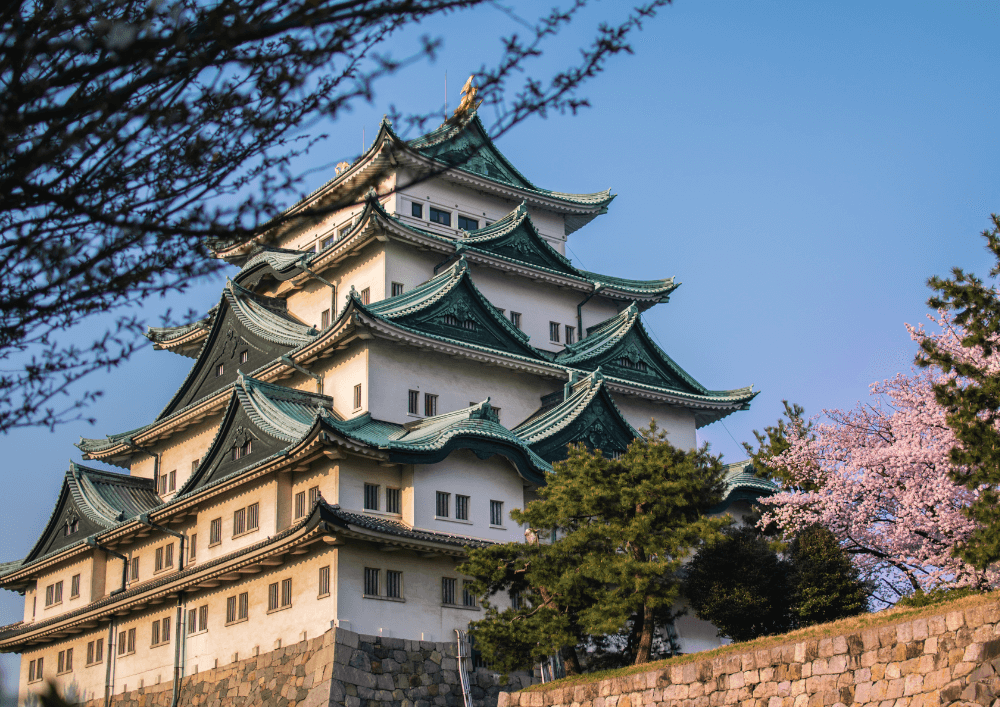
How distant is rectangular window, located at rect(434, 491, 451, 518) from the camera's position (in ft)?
107

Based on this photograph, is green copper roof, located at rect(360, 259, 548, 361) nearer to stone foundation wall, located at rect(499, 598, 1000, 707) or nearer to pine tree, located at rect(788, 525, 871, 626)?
pine tree, located at rect(788, 525, 871, 626)

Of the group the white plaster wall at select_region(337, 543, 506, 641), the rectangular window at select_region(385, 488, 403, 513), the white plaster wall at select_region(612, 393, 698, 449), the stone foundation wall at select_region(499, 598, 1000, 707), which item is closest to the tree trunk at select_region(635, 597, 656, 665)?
the stone foundation wall at select_region(499, 598, 1000, 707)

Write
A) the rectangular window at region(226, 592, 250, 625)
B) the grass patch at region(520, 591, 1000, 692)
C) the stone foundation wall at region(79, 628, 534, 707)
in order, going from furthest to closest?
the rectangular window at region(226, 592, 250, 625), the stone foundation wall at region(79, 628, 534, 707), the grass patch at region(520, 591, 1000, 692)

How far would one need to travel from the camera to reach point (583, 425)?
37125 mm

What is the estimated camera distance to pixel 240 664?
3198 cm

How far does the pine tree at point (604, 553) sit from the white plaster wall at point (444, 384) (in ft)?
31.8

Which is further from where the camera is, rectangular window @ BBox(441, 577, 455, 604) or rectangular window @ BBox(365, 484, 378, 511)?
rectangular window @ BBox(365, 484, 378, 511)

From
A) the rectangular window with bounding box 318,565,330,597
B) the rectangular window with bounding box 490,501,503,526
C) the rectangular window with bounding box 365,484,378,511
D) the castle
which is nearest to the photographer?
the rectangular window with bounding box 318,565,330,597

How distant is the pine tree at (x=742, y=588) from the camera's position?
93.6 ft

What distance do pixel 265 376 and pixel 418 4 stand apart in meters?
31.5

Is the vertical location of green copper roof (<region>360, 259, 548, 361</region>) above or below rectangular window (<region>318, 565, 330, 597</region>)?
above

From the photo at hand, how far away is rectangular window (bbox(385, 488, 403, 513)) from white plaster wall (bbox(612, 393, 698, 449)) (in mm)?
11939

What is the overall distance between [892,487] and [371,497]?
14.2 metres

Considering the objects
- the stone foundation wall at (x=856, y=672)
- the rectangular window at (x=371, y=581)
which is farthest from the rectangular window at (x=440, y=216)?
the stone foundation wall at (x=856, y=672)
